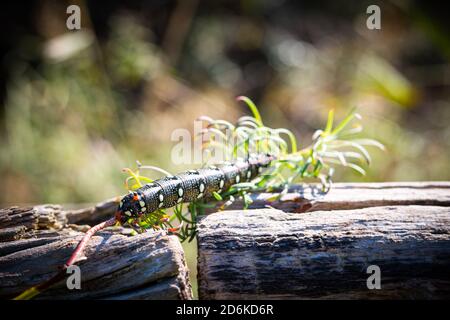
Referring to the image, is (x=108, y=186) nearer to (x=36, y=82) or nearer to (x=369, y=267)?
(x=36, y=82)

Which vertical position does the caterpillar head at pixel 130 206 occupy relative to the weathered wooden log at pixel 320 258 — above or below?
above

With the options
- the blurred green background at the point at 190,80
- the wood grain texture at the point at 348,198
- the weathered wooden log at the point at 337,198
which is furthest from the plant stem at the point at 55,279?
the blurred green background at the point at 190,80

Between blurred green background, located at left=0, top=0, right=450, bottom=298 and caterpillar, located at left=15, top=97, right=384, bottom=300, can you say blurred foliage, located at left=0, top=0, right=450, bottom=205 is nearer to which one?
blurred green background, located at left=0, top=0, right=450, bottom=298

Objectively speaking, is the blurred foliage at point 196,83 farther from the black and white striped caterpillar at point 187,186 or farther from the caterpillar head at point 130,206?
the caterpillar head at point 130,206

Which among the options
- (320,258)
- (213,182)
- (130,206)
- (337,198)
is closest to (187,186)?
(213,182)

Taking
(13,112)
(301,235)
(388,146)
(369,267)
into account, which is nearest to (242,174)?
(301,235)

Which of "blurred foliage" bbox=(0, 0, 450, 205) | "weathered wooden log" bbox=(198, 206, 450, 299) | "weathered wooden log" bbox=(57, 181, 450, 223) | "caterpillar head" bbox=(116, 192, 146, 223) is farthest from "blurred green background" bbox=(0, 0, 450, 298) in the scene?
"weathered wooden log" bbox=(198, 206, 450, 299)
